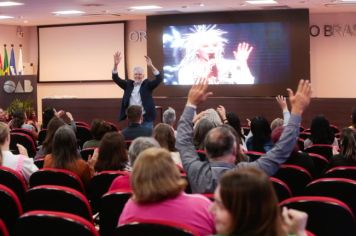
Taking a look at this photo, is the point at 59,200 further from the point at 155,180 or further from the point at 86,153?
the point at 86,153

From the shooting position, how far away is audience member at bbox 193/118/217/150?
17.7ft

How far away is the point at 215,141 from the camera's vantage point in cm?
339

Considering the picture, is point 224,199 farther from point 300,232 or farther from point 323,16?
point 323,16

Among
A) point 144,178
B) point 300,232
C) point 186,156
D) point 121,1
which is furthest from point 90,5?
point 300,232

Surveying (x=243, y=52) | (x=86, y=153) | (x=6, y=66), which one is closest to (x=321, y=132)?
(x=86, y=153)

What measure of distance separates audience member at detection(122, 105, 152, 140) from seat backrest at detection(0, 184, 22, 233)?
3.22m

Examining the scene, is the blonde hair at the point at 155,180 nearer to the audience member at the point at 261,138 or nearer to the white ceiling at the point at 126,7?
the audience member at the point at 261,138

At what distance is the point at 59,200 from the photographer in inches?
138

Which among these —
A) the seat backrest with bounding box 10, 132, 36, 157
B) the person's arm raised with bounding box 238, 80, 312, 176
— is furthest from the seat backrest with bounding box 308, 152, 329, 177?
the seat backrest with bounding box 10, 132, 36, 157

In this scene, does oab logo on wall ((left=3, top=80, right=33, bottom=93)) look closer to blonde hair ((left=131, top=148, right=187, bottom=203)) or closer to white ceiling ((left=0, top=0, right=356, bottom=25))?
white ceiling ((left=0, top=0, right=356, bottom=25))

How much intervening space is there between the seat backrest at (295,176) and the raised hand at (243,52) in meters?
9.59

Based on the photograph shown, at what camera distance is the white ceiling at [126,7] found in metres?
11.9

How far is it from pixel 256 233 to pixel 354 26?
1305cm

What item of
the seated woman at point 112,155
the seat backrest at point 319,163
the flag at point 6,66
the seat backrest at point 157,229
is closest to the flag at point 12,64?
the flag at point 6,66
